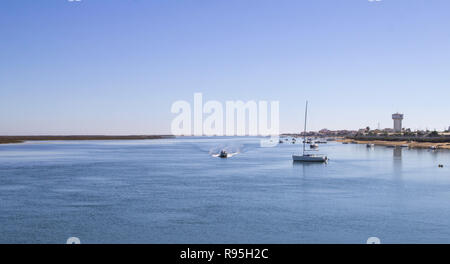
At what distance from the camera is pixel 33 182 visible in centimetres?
4122

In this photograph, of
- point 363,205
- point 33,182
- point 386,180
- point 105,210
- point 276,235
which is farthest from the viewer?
point 386,180

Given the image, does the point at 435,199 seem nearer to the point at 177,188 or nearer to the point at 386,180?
the point at 386,180

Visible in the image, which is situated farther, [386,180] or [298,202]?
[386,180]

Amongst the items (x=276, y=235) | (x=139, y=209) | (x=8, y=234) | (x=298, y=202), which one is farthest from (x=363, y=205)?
(x=8, y=234)

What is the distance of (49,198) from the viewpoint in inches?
1235

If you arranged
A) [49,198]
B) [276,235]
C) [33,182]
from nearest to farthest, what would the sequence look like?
[276,235] < [49,198] < [33,182]
